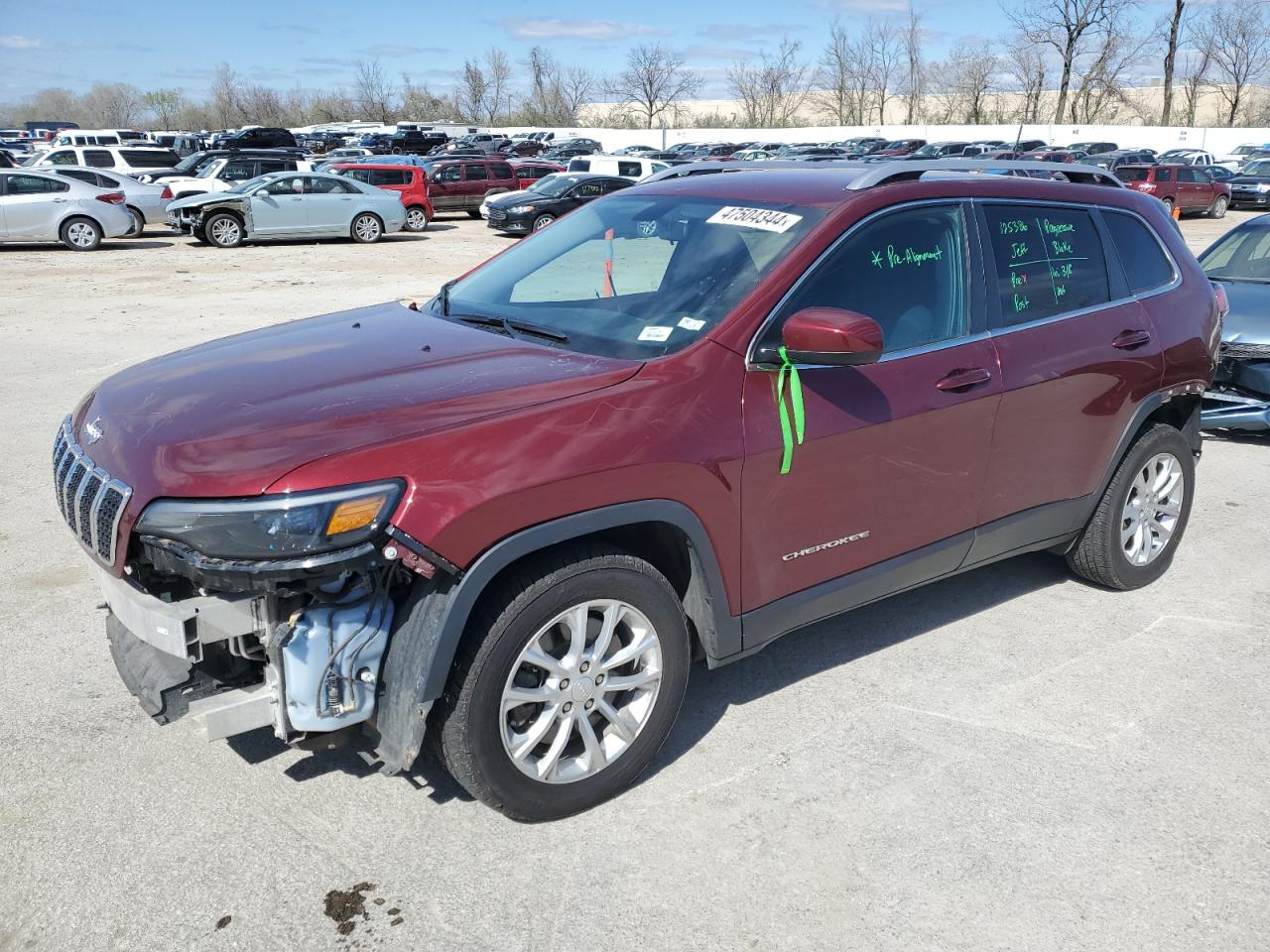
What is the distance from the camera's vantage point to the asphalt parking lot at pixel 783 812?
9.37 feet

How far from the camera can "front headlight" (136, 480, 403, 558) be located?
106 inches

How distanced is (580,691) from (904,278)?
73.7 inches

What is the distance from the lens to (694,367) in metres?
3.28

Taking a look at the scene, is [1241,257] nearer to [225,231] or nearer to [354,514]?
[354,514]

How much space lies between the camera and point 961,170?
441 centimetres

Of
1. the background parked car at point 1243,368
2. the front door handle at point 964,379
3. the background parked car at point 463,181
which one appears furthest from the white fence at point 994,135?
the front door handle at point 964,379

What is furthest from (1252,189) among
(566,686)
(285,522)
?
(285,522)

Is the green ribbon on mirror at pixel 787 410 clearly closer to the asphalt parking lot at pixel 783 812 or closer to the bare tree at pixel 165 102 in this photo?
the asphalt parking lot at pixel 783 812

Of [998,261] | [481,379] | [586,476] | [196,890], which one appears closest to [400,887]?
[196,890]

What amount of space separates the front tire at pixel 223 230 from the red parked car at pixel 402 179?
424cm

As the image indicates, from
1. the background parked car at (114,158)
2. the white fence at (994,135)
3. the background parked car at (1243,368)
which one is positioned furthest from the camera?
the white fence at (994,135)

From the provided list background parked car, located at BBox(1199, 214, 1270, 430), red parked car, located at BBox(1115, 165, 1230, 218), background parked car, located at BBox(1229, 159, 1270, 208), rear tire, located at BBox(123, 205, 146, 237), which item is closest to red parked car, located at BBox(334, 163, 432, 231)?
rear tire, located at BBox(123, 205, 146, 237)

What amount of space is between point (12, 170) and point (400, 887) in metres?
20.9

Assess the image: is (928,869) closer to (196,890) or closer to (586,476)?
(586,476)
